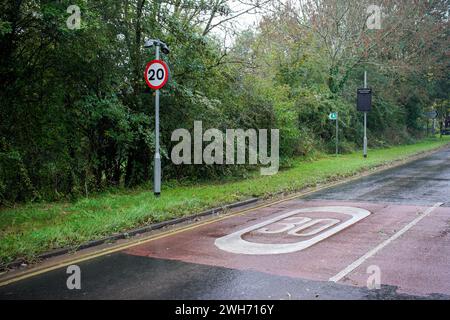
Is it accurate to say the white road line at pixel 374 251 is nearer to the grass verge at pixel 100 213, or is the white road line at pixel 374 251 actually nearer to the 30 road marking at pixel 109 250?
the 30 road marking at pixel 109 250

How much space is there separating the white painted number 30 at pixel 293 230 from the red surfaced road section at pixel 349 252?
5.6 inches

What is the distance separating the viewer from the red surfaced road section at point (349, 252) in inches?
232

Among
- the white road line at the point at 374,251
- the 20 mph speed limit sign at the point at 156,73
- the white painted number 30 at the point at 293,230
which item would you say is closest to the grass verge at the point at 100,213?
the white painted number 30 at the point at 293,230

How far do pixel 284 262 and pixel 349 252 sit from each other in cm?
121

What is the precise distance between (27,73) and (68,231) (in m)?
5.46

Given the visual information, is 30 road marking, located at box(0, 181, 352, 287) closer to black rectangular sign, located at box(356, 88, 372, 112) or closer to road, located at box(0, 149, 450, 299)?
road, located at box(0, 149, 450, 299)

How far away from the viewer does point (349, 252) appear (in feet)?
23.1

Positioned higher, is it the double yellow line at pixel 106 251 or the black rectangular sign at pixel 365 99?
the black rectangular sign at pixel 365 99

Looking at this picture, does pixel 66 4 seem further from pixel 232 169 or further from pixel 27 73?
pixel 232 169

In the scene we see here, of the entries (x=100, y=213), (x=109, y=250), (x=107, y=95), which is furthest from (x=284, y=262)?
(x=107, y=95)

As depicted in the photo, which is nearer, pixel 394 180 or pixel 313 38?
pixel 394 180

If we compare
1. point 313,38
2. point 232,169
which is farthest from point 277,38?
point 232,169
